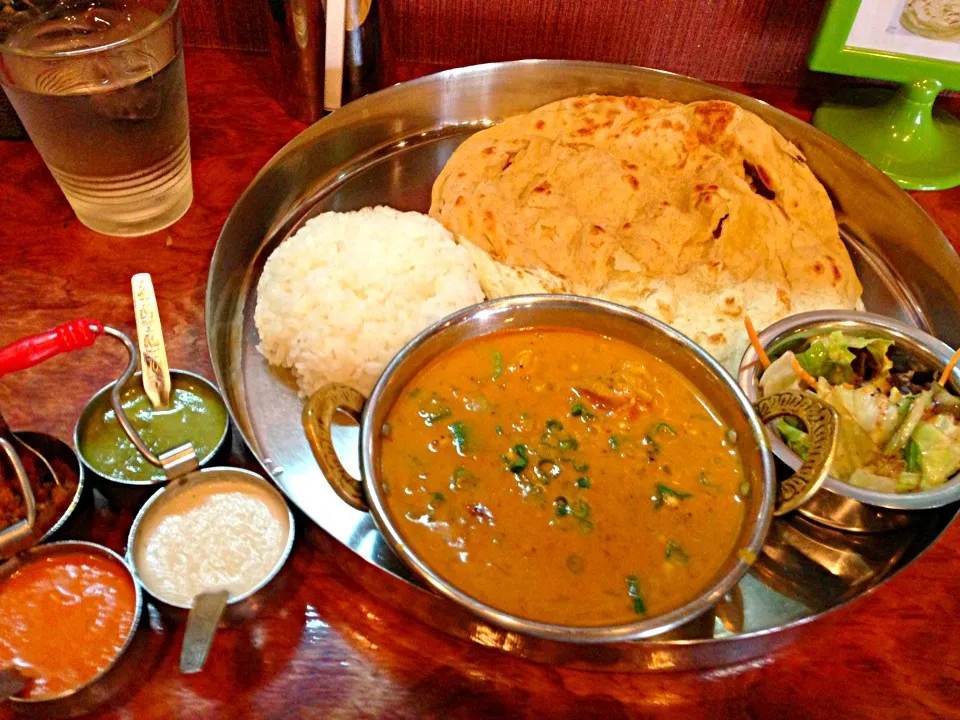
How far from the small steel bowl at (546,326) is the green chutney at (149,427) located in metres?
0.40

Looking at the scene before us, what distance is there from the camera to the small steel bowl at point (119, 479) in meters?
1.58

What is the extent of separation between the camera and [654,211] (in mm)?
2125

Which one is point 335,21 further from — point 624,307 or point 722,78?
point 722,78

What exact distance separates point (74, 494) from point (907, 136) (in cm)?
285

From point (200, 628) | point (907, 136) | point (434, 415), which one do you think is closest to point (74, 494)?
point (200, 628)

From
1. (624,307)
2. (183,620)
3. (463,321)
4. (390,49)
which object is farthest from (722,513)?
(390,49)

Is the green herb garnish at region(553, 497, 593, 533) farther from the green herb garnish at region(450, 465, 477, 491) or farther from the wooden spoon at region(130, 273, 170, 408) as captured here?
the wooden spoon at region(130, 273, 170, 408)

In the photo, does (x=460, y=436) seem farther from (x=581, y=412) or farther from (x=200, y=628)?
(x=200, y=628)

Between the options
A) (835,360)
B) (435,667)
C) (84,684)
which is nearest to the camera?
(84,684)

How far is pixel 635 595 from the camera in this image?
1401 millimetres

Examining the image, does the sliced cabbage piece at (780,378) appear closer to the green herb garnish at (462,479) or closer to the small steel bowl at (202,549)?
the green herb garnish at (462,479)

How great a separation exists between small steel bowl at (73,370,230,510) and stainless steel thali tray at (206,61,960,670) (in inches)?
2.3

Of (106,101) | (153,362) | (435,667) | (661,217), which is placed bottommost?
(435,667)

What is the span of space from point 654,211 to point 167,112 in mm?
1410
